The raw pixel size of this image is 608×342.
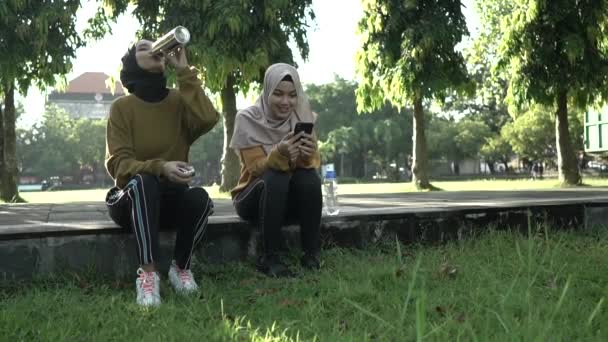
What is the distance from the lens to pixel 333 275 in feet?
11.4

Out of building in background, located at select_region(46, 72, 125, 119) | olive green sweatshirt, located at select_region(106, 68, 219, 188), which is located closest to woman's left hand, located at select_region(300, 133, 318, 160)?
olive green sweatshirt, located at select_region(106, 68, 219, 188)

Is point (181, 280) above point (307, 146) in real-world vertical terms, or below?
below

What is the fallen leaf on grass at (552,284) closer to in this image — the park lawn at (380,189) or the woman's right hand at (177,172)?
the woman's right hand at (177,172)

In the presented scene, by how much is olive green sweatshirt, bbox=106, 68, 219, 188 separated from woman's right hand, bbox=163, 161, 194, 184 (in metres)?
0.10

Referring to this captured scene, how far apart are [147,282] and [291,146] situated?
108cm

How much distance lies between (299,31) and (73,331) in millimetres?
10793

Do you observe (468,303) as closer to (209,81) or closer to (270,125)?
(270,125)

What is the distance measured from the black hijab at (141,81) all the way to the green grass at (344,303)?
107 cm

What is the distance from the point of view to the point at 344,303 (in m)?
2.86

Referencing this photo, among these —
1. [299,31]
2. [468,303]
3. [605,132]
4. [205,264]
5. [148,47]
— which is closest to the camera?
[468,303]

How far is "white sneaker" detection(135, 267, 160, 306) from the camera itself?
298 centimetres

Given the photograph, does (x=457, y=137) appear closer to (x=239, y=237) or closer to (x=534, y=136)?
(x=534, y=136)

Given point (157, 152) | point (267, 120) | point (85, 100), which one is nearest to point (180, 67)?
point (157, 152)

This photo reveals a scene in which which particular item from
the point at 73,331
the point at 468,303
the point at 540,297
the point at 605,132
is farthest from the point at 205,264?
the point at 605,132
